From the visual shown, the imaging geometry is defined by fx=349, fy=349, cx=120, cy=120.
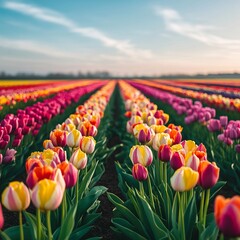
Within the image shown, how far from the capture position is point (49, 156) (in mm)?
2363

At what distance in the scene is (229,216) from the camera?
1.32m

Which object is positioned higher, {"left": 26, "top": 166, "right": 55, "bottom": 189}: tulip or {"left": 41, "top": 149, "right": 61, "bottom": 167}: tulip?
{"left": 26, "top": 166, "right": 55, "bottom": 189}: tulip

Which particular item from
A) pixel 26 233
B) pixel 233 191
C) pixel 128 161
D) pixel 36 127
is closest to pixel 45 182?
pixel 26 233

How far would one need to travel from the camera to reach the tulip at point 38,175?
1773 millimetres

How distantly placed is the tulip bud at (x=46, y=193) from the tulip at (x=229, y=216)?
0.75 meters

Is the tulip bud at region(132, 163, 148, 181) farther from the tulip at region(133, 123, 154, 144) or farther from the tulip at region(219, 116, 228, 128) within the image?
the tulip at region(219, 116, 228, 128)

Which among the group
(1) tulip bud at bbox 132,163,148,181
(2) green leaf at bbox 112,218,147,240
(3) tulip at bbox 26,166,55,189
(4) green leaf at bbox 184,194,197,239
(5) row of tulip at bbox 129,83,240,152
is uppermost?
(3) tulip at bbox 26,166,55,189

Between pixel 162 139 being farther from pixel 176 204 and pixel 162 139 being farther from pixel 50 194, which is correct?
pixel 50 194

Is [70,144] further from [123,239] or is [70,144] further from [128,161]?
[128,161]

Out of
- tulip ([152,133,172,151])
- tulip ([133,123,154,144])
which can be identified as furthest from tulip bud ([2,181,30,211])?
tulip ([133,123,154,144])

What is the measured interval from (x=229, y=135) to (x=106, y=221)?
1.81 m

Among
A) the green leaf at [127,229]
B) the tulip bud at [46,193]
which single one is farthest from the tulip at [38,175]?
the green leaf at [127,229]

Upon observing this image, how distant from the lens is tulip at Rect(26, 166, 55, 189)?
5.82 feet

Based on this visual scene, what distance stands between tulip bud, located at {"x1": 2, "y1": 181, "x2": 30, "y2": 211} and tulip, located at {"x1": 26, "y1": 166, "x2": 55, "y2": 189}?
0.09 meters
